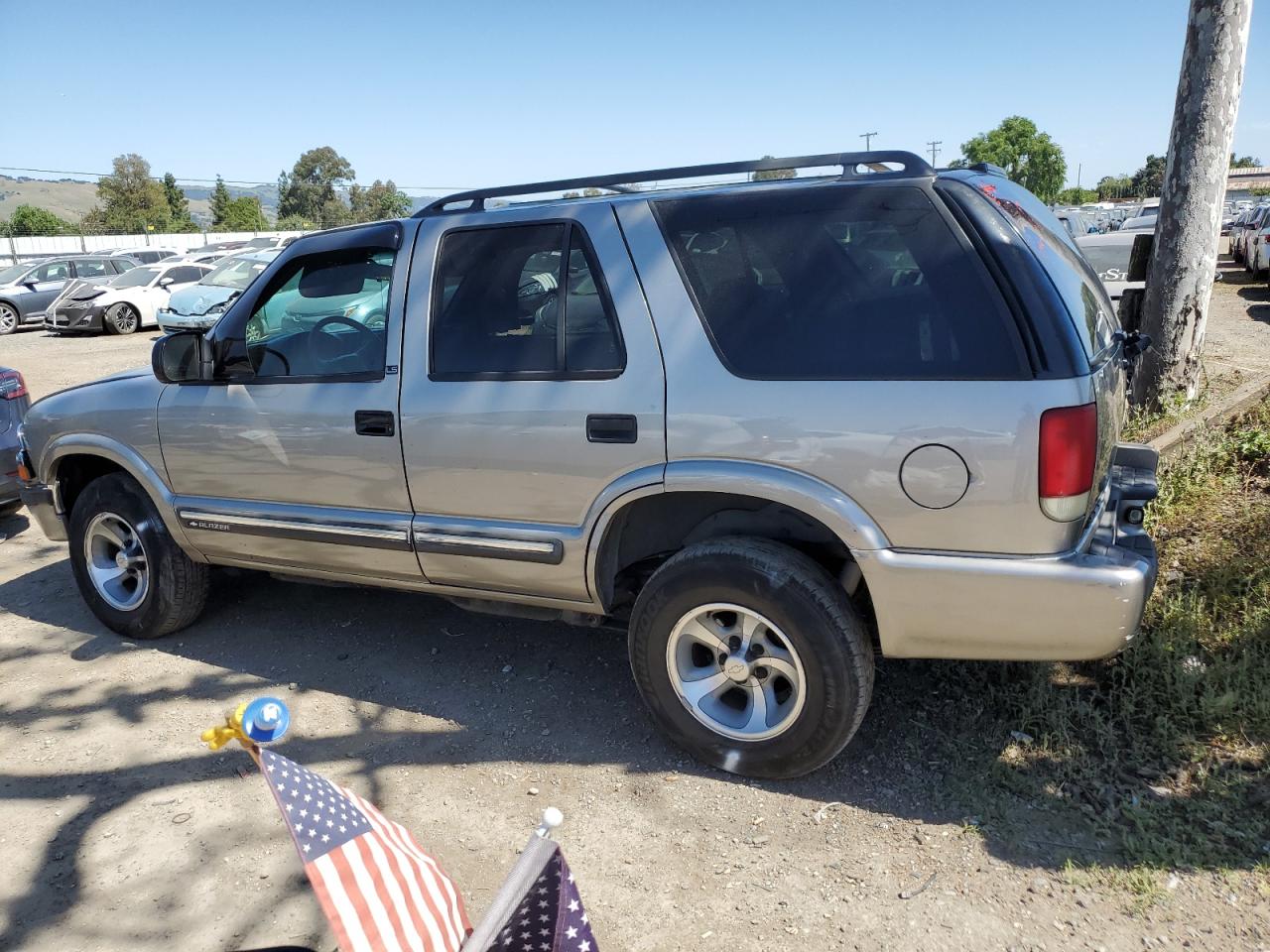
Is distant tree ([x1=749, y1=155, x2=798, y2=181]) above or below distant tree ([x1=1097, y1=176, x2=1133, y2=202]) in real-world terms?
below

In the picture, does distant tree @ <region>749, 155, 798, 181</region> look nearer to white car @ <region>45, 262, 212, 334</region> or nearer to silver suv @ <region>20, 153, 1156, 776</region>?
silver suv @ <region>20, 153, 1156, 776</region>

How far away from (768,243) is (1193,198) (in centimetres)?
391

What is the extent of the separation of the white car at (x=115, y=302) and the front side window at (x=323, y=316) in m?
16.6

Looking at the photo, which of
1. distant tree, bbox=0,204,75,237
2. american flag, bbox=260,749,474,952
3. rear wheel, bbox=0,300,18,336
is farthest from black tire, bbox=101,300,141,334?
distant tree, bbox=0,204,75,237

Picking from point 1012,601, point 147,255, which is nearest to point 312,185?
point 147,255

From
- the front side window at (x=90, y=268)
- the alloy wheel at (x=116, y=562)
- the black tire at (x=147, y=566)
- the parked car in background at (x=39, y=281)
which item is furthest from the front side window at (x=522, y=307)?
the front side window at (x=90, y=268)

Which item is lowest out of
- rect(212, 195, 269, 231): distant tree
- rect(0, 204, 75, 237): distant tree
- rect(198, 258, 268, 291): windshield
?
rect(198, 258, 268, 291): windshield

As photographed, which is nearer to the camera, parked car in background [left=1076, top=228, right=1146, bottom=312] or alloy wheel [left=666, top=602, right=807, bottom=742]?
alloy wheel [left=666, top=602, right=807, bottom=742]

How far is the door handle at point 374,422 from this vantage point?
3625 mm

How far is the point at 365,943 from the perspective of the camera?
1707 millimetres

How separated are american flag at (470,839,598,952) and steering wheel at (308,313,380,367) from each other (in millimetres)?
2441

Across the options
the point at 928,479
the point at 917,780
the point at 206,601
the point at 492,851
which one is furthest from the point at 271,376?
the point at 917,780

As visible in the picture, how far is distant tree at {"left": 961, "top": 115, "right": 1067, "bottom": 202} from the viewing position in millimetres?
69938

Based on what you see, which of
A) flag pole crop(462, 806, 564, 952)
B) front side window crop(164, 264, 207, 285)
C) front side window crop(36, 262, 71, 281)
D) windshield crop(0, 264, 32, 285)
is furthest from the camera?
front side window crop(36, 262, 71, 281)
